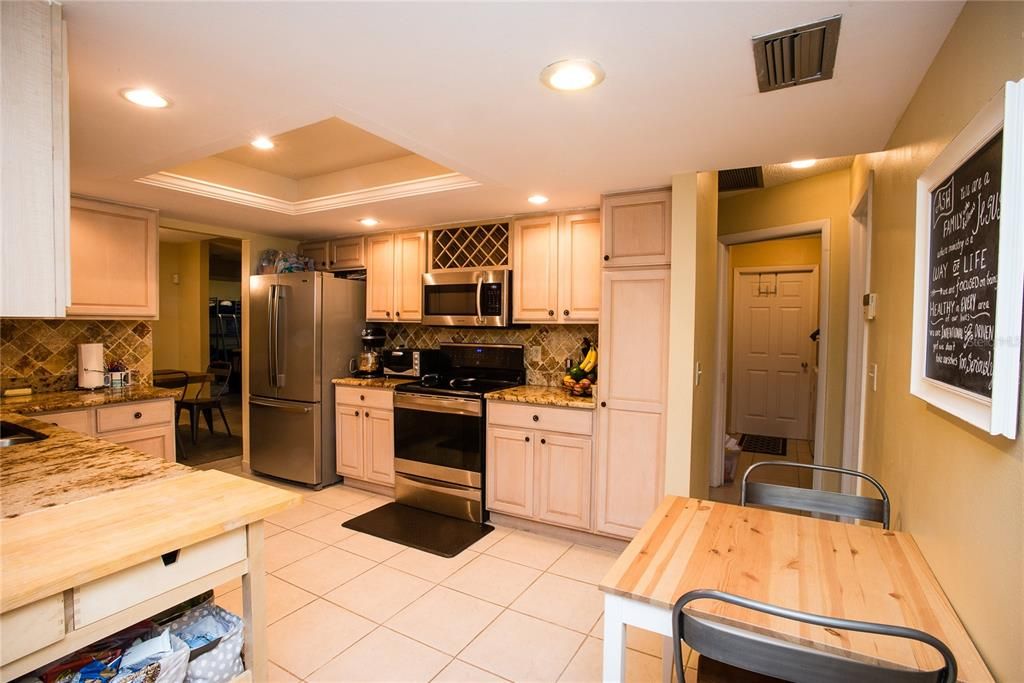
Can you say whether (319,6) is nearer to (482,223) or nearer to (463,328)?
(482,223)

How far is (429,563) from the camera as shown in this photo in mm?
2812

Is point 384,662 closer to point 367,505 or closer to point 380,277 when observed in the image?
point 367,505

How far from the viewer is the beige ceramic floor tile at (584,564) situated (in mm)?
2727

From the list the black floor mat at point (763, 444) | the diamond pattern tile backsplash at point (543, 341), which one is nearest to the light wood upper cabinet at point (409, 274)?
the diamond pattern tile backsplash at point (543, 341)

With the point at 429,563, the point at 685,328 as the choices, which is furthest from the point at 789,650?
the point at 429,563

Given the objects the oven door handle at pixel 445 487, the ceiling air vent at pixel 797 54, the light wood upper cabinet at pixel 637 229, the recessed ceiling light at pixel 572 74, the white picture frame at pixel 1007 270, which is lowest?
the oven door handle at pixel 445 487

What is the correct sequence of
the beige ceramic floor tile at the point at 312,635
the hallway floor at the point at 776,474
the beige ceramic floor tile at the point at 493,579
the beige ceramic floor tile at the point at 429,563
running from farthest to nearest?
1. the hallway floor at the point at 776,474
2. the beige ceramic floor tile at the point at 429,563
3. the beige ceramic floor tile at the point at 493,579
4. the beige ceramic floor tile at the point at 312,635

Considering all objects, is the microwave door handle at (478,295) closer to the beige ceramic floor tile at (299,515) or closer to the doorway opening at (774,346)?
the beige ceramic floor tile at (299,515)

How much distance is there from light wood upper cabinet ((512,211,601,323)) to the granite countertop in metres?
2.57

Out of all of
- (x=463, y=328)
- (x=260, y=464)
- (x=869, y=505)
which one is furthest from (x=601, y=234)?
(x=260, y=464)

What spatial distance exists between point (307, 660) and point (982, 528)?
2.28 meters

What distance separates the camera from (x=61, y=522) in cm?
121

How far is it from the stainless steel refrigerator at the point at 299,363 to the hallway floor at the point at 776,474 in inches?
127

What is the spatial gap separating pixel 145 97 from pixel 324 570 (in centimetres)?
241
